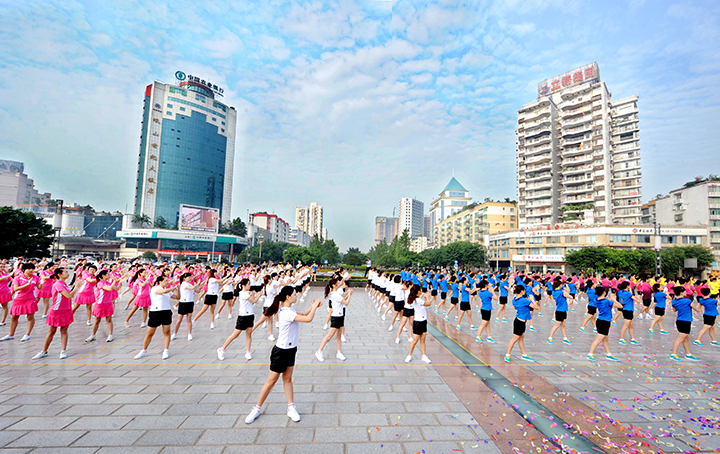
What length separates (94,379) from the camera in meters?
5.67

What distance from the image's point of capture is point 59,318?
6.56 meters

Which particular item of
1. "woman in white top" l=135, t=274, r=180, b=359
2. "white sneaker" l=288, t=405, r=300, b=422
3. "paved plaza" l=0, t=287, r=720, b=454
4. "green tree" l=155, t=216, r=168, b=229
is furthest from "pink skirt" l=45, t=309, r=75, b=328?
"green tree" l=155, t=216, r=168, b=229

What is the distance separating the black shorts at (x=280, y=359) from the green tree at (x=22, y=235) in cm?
4466

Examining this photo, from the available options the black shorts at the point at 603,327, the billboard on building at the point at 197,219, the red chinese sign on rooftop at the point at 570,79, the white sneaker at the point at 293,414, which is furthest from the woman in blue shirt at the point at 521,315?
the billboard on building at the point at 197,219

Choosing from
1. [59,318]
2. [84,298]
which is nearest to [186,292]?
[59,318]

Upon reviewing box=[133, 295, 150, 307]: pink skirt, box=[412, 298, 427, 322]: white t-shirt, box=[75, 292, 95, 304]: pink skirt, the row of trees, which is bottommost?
box=[133, 295, 150, 307]: pink skirt

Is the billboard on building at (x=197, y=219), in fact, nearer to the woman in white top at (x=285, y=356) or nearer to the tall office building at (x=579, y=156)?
the tall office building at (x=579, y=156)

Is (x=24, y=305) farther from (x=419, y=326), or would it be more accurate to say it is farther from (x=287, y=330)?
(x=419, y=326)

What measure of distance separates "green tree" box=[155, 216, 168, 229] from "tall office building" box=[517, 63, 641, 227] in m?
92.2

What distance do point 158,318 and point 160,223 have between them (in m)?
98.6

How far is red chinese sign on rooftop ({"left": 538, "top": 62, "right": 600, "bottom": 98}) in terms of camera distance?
60875 millimetres

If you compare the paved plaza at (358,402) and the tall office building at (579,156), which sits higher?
the tall office building at (579,156)

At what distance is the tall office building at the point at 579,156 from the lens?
56.8 m

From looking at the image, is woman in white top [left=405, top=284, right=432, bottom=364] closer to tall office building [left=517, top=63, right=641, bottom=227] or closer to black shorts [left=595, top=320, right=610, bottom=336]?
black shorts [left=595, top=320, right=610, bottom=336]
